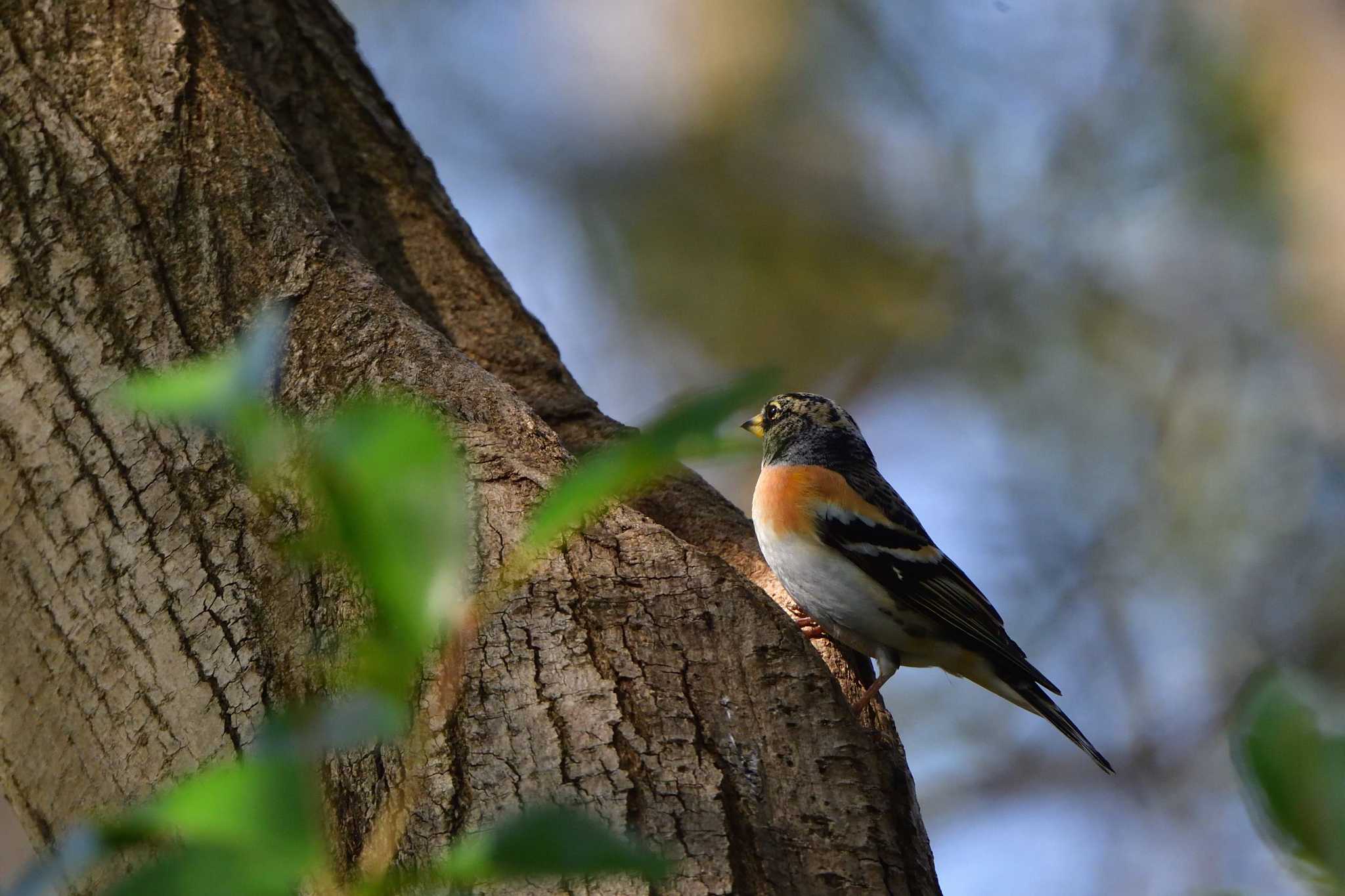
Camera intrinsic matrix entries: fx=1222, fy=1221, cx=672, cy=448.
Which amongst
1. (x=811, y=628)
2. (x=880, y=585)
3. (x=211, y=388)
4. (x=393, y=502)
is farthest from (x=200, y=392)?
(x=880, y=585)

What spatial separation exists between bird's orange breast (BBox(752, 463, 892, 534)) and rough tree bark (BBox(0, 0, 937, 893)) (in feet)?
4.83

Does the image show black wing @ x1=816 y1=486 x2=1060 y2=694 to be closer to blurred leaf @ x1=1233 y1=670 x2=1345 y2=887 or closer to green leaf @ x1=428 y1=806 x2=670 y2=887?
blurred leaf @ x1=1233 y1=670 x2=1345 y2=887

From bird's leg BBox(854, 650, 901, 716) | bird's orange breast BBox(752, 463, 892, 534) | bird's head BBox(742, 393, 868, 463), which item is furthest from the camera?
bird's head BBox(742, 393, 868, 463)

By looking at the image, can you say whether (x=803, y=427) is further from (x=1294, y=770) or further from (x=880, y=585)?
(x=1294, y=770)

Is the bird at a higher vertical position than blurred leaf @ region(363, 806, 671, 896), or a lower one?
higher

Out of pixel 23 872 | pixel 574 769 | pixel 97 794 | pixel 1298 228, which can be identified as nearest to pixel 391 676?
pixel 23 872

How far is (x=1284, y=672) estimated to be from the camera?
3.06ft

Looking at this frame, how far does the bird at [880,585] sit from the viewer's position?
4508 mm

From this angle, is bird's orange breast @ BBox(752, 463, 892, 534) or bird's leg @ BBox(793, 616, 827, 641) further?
bird's orange breast @ BBox(752, 463, 892, 534)

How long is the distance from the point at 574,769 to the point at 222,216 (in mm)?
2012

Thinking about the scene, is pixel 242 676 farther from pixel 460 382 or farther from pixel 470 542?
pixel 460 382

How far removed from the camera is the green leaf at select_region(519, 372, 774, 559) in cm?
78

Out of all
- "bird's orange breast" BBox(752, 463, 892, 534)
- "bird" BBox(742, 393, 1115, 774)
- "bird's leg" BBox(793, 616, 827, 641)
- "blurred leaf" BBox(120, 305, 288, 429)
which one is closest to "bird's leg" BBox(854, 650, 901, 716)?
"bird" BBox(742, 393, 1115, 774)

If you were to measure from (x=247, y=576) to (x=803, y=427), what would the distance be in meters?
3.57
